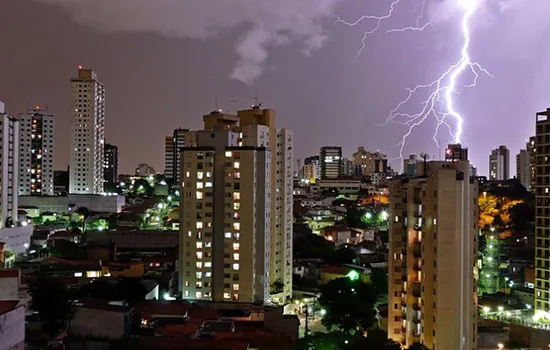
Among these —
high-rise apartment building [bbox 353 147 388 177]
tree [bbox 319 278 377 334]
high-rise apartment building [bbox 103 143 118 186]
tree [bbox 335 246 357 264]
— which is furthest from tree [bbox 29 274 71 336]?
high-rise apartment building [bbox 353 147 388 177]

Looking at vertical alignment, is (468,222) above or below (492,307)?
above

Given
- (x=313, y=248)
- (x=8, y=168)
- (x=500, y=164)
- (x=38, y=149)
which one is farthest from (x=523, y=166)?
(x=8, y=168)

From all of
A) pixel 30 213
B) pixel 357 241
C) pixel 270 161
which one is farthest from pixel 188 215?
pixel 30 213

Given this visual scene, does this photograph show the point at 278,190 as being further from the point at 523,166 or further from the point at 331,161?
the point at 331,161

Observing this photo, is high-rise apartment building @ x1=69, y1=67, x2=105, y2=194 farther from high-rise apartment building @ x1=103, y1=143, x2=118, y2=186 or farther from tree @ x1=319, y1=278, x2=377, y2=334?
tree @ x1=319, y1=278, x2=377, y2=334

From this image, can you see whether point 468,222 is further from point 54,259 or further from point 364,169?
point 364,169
